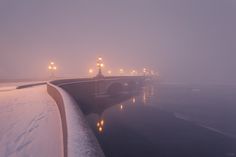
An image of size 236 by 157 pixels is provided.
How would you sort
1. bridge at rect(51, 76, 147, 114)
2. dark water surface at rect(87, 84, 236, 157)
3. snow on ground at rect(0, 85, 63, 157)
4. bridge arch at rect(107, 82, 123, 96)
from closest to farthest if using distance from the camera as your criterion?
snow on ground at rect(0, 85, 63, 157), dark water surface at rect(87, 84, 236, 157), bridge at rect(51, 76, 147, 114), bridge arch at rect(107, 82, 123, 96)

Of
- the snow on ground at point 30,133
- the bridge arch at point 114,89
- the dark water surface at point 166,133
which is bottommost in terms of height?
the dark water surface at point 166,133

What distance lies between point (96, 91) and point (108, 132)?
2047 cm

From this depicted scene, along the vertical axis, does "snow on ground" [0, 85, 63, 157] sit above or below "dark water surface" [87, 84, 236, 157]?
above

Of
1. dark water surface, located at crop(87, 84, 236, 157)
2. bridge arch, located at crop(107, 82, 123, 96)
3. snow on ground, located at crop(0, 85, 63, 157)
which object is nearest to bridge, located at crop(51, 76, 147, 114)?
bridge arch, located at crop(107, 82, 123, 96)

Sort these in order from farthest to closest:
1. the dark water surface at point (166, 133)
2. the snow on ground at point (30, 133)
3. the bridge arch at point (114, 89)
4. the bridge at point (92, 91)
Result: 1. the bridge arch at point (114, 89)
2. the bridge at point (92, 91)
3. the dark water surface at point (166, 133)
4. the snow on ground at point (30, 133)

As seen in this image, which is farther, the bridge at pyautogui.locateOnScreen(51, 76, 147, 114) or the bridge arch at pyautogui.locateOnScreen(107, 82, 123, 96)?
the bridge arch at pyautogui.locateOnScreen(107, 82, 123, 96)

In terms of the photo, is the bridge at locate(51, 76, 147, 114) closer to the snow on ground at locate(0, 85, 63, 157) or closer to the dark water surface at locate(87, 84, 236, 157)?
the dark water surface at locate(87, 84, 236, 157)

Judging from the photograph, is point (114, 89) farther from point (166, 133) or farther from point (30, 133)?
point (30, 133)

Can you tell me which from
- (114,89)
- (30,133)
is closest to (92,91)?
(114,89)

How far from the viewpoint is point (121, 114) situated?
1496 inches

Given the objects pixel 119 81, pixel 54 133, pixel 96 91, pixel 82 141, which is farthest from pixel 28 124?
pixel 119 81

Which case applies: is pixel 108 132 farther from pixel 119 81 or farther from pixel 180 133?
pixel 119 81

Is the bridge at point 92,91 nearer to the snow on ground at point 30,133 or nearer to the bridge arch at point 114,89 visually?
the bridge arch at point 114,89

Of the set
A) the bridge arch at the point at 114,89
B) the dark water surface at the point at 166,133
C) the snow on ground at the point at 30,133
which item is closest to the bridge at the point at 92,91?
the bridge arch at the point at 114,89
